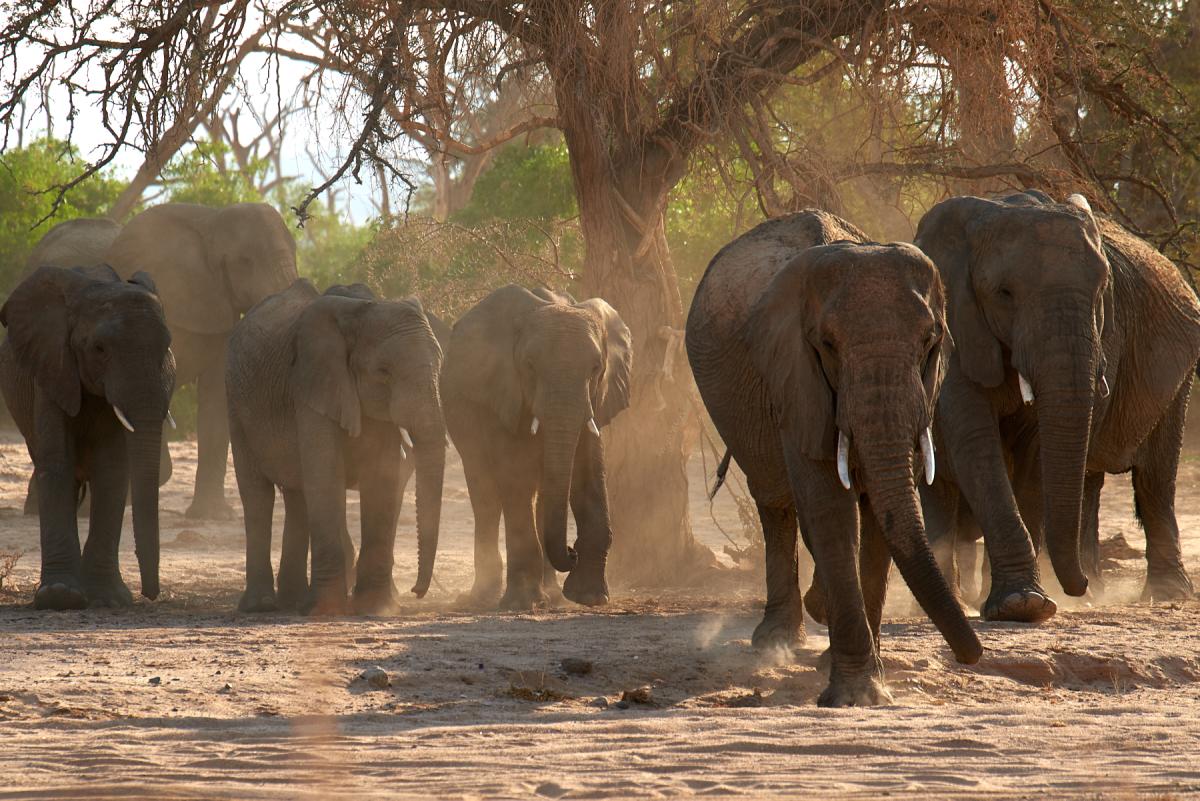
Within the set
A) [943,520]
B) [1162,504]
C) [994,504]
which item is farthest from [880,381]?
[1162,504]

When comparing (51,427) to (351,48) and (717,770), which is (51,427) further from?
(717,770)

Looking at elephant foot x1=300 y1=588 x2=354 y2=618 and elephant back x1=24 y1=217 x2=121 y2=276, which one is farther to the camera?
elephant back x1=24 y1=217 x2=121 y2=276

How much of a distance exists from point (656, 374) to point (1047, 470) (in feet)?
13.5

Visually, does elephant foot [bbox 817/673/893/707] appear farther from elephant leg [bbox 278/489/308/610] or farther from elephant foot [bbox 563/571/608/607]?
elephant leg [bbox 278/489/308/610]

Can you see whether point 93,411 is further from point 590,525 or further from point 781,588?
point 781,588

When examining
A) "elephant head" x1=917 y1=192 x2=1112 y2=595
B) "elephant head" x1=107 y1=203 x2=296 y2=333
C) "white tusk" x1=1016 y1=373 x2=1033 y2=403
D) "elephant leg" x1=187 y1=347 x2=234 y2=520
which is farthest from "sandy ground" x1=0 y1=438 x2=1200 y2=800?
"elephant head" x1=107 y1=203 x2=296 y2=333

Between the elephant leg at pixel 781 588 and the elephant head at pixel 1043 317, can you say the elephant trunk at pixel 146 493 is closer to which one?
the elephant leg at pixel 781 588

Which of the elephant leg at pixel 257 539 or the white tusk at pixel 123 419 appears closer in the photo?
the white tusk at pixel 123 419

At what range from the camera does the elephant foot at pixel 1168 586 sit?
34.7 feet

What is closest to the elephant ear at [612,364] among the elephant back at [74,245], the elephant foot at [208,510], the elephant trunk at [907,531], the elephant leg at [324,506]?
the elephant leg at [324,506]

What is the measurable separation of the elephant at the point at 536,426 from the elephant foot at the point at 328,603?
1.01 m

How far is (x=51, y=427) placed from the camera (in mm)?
10695

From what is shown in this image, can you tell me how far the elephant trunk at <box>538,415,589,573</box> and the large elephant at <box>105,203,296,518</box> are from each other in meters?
6.40

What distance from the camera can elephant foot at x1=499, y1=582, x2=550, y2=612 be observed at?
34.8 feet
